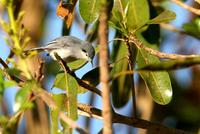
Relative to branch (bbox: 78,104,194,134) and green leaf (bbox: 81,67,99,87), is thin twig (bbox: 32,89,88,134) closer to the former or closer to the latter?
branch (bbox: 78,104,194,134)

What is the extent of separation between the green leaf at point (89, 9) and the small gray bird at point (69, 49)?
25 centimetres

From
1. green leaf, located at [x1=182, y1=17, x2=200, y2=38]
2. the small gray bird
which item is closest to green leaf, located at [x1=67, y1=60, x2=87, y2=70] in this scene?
the small gray bird

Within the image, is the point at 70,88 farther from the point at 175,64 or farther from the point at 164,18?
the point at 175,64

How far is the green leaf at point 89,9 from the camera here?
2.07m

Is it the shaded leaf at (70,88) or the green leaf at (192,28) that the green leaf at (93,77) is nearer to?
the shaded leaf at (70,88)

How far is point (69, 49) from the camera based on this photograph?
238 cm

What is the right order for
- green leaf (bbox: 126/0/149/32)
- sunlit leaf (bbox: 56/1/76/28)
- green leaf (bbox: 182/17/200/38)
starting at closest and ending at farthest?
green leaf (bbox: 182/17/200/38) < sunlit leaf (bbox: 56/1/76/28) < green leaf (bbox: 126/0/149/32)

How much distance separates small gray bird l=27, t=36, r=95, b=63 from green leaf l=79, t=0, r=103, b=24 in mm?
248

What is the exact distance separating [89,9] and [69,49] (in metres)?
0.35

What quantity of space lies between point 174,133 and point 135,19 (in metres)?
0.69

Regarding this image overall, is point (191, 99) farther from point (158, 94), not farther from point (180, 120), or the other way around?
point (158, 94)

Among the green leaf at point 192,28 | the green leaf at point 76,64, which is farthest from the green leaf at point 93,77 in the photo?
the green leaf at point 192,28

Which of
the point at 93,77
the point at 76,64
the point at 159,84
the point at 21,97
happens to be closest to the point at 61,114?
the point at 21,97

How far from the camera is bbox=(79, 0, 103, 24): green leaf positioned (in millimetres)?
2068
